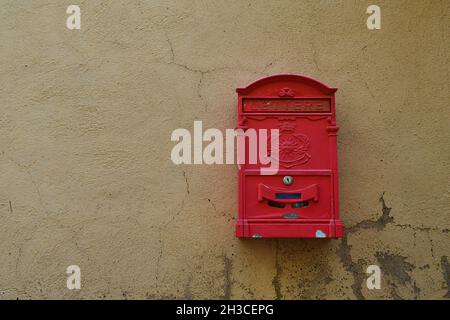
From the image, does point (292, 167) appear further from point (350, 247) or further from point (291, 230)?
point (350, 247)

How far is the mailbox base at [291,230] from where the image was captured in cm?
228

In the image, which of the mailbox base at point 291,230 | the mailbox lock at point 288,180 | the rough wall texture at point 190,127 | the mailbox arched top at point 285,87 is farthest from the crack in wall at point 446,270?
the mailbox arched top at point 285,87

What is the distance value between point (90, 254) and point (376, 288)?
1817 millimetres

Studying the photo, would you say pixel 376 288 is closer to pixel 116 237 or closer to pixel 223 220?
pixel 223 220

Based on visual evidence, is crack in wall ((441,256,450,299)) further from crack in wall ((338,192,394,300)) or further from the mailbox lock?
the mailbox lock

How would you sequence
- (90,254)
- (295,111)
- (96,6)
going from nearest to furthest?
(295,111), (90,254), (96,6)

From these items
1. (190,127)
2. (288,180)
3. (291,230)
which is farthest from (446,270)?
(190,127)

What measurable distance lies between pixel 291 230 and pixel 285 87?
2.76 ft

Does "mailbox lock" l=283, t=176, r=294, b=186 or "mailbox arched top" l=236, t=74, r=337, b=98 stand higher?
"mailbox arched top" l=236, t=74, r=337, b=98

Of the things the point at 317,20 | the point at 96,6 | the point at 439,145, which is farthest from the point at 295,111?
the point at 96,6

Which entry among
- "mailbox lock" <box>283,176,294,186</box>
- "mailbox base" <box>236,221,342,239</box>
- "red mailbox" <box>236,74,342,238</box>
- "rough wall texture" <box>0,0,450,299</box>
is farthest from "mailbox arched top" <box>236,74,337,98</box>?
"mailbox base" <box>236,221,342,239</box>

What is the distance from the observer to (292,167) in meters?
2.37

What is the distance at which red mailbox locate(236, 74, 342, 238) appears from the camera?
2.30m

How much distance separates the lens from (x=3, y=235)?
2594mm
